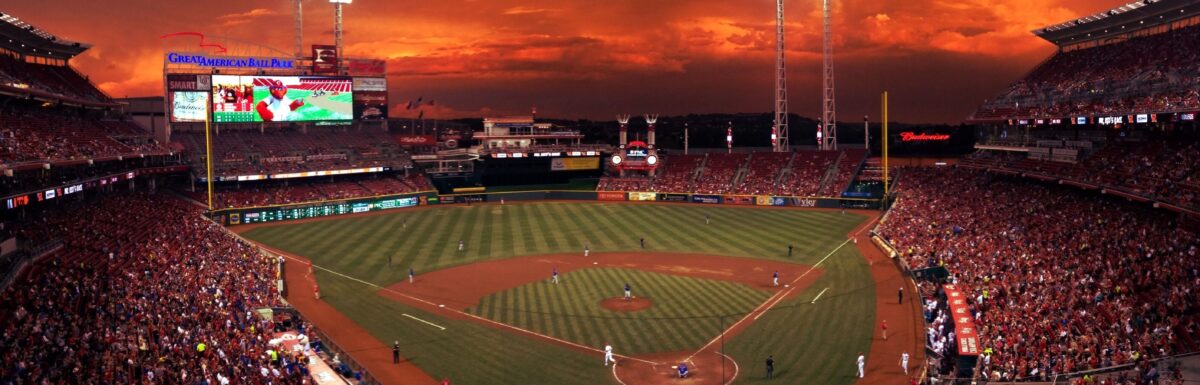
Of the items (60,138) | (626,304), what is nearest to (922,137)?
(626,304)

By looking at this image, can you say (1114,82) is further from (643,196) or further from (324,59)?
(324,59)

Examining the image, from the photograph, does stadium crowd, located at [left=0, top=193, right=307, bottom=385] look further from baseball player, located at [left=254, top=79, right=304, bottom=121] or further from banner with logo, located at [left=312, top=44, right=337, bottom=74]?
banner with logo, located at [left=312, top=44, right=337, bottom=74]

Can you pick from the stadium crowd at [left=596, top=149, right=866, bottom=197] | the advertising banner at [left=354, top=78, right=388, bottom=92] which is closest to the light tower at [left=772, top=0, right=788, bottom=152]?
the stadium crowd at [left=596, top=149, right=866, bottom=197]

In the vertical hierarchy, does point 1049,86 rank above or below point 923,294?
above

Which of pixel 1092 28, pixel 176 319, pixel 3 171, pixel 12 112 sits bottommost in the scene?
pixel 176 319

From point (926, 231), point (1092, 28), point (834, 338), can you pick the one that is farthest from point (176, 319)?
point (1092, 28)

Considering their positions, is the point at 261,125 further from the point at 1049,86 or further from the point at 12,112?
the point at 1049,86
